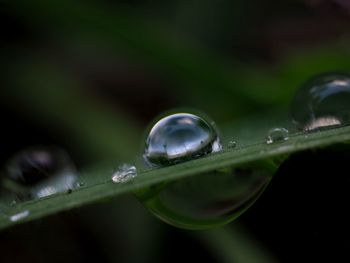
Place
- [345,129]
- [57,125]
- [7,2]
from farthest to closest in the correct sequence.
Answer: [7,2]
[57,125]
[345,129]

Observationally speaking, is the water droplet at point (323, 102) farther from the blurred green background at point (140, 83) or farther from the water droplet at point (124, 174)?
the water droplet at point (124, 174)

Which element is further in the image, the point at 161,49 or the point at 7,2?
the point at 7,2

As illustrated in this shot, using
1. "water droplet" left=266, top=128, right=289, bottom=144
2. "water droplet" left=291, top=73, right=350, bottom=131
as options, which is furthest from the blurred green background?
"water droplet" left=266, top=128, right=289, bottom=144

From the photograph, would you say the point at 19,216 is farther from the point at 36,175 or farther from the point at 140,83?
the point at 140,83

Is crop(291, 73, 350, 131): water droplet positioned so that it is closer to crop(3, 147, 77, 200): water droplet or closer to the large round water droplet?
the large round water droplet

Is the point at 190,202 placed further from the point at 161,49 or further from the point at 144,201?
A: the point at 161,49

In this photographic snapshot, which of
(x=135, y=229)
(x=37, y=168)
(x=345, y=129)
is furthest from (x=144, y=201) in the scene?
(x=135, y=229)
